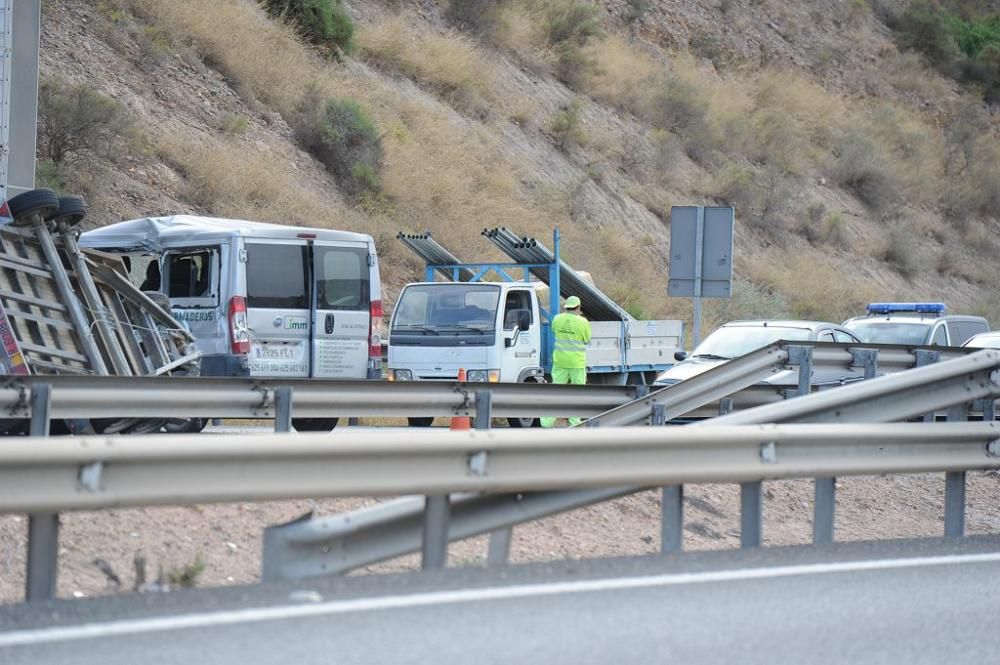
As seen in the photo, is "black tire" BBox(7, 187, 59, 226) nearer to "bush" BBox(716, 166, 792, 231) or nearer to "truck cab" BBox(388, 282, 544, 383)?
"truck cab" BBox(388, 282, 544, 383)

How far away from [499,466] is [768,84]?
152ft

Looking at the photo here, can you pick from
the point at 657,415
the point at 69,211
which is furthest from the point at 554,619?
the point at 69,211

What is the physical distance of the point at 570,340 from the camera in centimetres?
1759

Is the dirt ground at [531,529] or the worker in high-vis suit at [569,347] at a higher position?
the worker in high-vis suit at [569,347]

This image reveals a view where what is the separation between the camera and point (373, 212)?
1164 inches

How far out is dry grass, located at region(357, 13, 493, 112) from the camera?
120 feet

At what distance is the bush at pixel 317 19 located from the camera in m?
34.2

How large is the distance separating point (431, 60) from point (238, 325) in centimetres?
2270

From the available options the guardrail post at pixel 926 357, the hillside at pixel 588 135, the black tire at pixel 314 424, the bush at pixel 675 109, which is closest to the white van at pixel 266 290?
the black tire at pixel 314 424

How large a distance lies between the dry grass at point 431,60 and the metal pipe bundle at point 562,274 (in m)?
16.3

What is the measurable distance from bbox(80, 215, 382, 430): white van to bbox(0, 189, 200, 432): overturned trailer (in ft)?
5.97

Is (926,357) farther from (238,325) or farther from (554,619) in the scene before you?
(554,619)

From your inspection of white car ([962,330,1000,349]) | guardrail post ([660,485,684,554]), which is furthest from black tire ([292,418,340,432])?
white car ([962,330,1000,349])

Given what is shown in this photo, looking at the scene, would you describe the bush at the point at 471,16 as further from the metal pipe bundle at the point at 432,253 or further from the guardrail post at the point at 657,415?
the guardrail post at the point at 657,415
